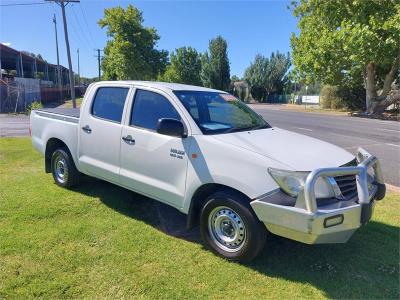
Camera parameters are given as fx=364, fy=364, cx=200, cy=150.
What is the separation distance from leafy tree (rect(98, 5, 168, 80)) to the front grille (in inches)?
1419

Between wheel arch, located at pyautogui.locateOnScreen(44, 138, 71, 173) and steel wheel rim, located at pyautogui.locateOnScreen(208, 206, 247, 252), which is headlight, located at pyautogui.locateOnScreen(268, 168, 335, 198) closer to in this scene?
steel wheel rim, located at pyautogui.locateOnScreen(208, 206, 247, 252)

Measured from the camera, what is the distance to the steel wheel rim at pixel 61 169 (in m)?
5.86

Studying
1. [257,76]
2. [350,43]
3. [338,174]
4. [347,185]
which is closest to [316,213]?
[338,174]

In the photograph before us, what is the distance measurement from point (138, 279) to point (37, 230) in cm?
171

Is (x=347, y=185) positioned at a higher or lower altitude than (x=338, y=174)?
lower

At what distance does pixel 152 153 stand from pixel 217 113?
0.99 m

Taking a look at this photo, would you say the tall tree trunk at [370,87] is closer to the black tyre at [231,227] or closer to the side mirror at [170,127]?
the side mirror at [170,127]

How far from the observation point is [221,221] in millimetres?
3842

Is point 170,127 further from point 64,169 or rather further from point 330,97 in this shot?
point 330,97

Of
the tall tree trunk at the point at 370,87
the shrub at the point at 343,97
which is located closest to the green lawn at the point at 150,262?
the tall tree trunk at the point at 370,87

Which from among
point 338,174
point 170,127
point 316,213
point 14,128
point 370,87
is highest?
point 370,87

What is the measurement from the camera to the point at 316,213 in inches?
122

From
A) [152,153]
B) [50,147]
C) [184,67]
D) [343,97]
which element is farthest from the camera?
[184,67]

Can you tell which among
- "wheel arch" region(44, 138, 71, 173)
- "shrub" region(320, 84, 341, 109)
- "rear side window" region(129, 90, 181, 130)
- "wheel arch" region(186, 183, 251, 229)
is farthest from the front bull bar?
"shrub" region(320, 84, 341, 109)
